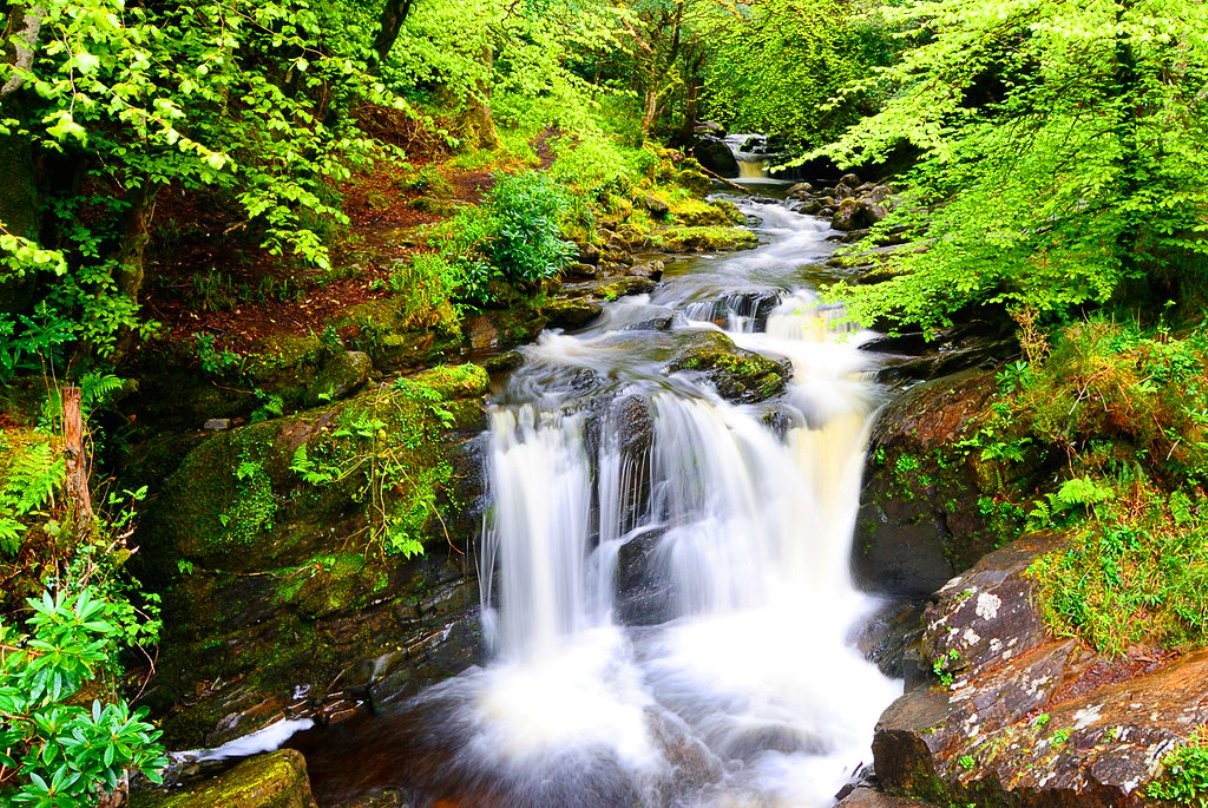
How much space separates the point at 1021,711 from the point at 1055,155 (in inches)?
181

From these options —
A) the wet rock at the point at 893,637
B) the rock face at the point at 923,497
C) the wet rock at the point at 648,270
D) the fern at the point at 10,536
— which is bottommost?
the wet rock at the point at 893,637

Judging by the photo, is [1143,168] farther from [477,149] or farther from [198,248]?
[477,149]

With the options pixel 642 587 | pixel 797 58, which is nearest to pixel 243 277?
pixel 642 587

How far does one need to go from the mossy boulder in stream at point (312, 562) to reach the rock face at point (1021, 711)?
156 inches

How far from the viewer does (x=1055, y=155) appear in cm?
566

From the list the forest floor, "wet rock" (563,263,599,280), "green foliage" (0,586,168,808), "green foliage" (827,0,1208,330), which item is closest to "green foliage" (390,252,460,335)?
the forest floor

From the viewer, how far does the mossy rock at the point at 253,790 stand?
4078 millimetres

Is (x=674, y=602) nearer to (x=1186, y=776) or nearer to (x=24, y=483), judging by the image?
(x=1186, y=776)

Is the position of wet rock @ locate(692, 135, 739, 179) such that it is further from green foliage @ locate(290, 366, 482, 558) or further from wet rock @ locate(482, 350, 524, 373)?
green foliage @ locate(290, 366, 482, 558)

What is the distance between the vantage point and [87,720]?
8.82 ft

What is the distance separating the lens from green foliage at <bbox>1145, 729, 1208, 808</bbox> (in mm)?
2930

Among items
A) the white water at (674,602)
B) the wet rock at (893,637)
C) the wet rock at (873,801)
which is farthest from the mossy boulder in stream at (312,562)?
the wet rock at (893,637)

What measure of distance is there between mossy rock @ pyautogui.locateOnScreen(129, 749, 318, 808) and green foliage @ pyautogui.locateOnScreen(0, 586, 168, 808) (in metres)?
1.47

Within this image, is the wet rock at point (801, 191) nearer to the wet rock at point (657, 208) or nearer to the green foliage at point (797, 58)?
the green foliage at point (797, 58)
